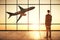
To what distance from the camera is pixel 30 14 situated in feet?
32.4

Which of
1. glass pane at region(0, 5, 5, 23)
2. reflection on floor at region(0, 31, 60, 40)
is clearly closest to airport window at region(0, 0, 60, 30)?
glass pane at region(0, 5, 5, 23)

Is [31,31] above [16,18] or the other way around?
the other way around

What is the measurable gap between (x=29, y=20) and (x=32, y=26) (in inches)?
15.8

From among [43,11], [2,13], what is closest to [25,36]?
[43,11]

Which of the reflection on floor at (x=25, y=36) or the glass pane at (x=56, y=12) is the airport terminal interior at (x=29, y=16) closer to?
the glass pane at (x=56, y=12)

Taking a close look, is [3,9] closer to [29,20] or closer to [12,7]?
[12,7]

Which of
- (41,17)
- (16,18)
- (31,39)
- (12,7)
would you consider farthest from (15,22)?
(31,39)

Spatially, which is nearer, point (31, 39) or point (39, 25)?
point (31, 39)

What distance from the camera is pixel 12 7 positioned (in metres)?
9.77

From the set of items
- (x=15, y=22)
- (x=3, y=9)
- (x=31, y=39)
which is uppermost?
(x=3, y=9)

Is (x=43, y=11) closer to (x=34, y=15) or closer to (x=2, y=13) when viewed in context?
(x=34, y=15)

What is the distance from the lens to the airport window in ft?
31.9

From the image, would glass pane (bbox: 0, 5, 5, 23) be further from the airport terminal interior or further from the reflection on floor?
the reflection on floor

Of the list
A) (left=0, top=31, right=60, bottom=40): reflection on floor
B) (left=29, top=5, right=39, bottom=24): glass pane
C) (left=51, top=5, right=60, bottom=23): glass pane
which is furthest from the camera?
(left=29, top=5, right=39, bottom=24): glass pane
